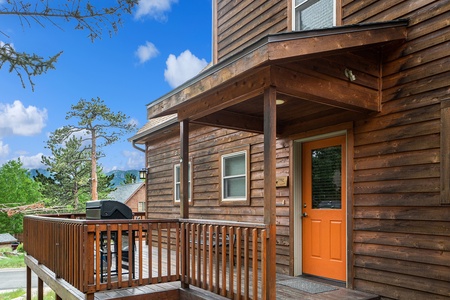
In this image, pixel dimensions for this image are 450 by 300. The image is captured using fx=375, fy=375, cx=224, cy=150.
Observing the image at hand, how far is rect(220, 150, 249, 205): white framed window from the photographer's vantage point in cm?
645

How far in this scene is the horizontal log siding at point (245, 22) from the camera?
5.83 metres

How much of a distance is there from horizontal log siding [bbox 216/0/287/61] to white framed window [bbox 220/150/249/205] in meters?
1.92

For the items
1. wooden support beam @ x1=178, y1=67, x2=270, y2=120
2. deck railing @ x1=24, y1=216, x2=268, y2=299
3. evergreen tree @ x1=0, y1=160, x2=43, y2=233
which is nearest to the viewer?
wooden support beam @ x1=178, y1=67, x2=270, y2=120

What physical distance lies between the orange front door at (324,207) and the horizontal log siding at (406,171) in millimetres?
344

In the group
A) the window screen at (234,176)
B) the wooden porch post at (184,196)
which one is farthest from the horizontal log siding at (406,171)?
the window screen at (234,176)

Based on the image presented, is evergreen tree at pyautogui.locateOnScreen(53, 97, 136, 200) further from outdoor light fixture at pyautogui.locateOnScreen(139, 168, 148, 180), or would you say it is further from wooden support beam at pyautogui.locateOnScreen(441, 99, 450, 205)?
wooden support beam at pyautogui.locateOnScreen(441, 99, 450, 205)

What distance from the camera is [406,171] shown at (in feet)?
12.7

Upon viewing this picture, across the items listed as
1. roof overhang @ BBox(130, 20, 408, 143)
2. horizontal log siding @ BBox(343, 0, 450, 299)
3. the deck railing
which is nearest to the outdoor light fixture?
the deck railing

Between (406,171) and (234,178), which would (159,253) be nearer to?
(234,178)

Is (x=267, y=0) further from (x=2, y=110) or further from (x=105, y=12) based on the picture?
(x=2, y=110)

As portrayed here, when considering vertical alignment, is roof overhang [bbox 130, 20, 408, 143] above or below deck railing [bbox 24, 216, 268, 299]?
above

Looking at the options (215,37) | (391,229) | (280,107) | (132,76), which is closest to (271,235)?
(391,229)

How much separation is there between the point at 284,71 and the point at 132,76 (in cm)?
7504

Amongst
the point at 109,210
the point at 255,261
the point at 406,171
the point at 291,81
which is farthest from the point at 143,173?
the point at 406,171
